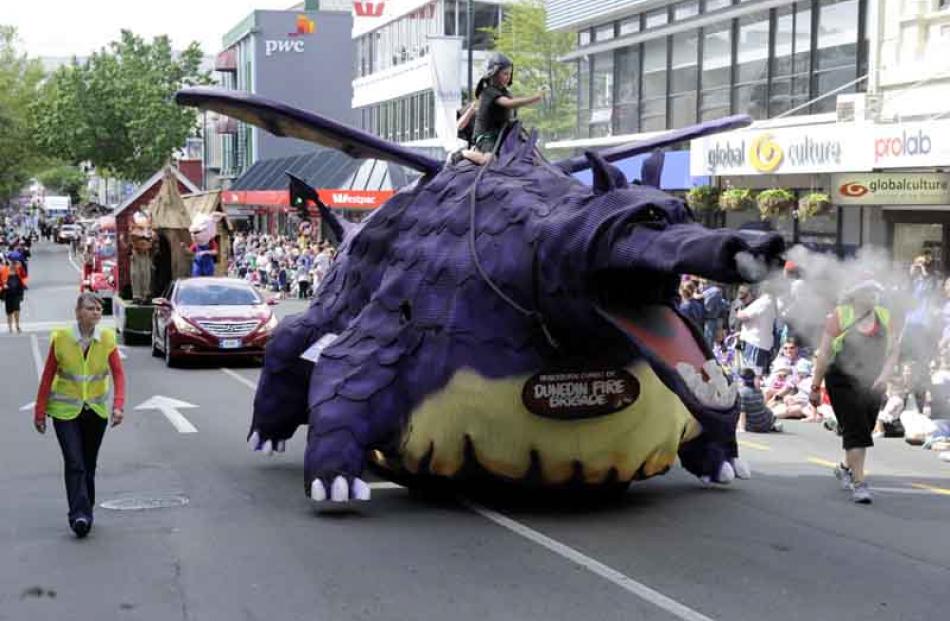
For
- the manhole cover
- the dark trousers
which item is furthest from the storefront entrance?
the dark trousers

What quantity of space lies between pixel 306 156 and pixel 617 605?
5022 centimetres

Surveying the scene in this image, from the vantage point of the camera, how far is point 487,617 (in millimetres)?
7031

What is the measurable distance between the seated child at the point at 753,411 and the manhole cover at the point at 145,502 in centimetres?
665

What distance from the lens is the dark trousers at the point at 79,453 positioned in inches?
354

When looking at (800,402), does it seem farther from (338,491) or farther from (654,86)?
(654,86)

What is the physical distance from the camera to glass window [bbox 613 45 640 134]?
1252 inches

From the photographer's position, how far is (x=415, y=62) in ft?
169

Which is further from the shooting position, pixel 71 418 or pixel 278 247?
pixel 278 247

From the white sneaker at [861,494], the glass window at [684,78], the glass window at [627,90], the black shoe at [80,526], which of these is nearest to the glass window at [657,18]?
the glass window at [684,78]

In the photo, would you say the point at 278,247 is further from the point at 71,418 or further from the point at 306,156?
the point at 71,418

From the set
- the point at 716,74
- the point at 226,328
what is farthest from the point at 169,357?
the point at 716,74

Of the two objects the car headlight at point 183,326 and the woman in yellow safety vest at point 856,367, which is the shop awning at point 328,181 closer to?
the car headlight at point 183,326

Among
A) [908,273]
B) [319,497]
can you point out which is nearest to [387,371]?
[319,497]

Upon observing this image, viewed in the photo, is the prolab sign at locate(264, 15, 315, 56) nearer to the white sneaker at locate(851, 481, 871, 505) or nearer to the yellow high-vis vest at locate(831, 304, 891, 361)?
the yellow high-vis vest at locate(831, 304, 891, 361)
